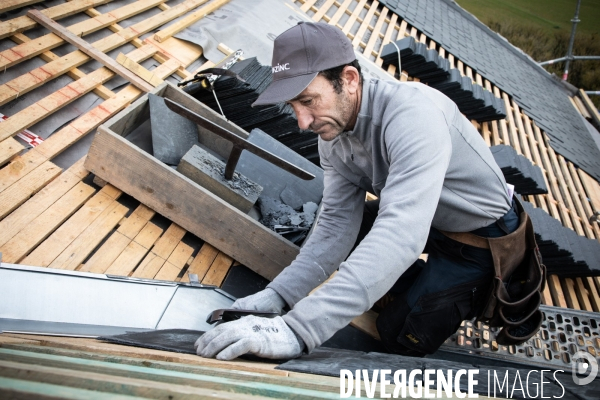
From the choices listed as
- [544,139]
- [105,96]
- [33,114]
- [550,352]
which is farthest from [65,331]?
[544,139]

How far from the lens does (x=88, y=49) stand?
3758 millimetres

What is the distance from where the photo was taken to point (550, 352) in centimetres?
296

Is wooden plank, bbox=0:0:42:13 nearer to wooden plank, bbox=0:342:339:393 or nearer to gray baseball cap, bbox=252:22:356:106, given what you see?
gray baseball cap, bbox=252:22:356:106

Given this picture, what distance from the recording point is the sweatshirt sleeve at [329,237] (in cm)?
221

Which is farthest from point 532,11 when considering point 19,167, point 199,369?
point 199,369

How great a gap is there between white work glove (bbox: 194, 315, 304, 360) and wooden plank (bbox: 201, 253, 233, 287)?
1.07 m

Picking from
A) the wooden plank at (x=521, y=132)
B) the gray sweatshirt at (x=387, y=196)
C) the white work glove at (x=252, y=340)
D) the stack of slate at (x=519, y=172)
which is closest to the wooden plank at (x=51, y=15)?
the gray sweatshirt at (x=387, y=196)

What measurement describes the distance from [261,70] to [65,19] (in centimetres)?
164

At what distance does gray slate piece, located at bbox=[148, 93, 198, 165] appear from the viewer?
3043mm

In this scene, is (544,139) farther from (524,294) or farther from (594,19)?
(594,19)

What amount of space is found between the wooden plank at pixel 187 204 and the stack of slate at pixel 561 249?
193 cm

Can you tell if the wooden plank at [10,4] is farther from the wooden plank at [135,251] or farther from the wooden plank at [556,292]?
the wooden plank at [556,292]

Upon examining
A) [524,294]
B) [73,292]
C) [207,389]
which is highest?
[207,389]

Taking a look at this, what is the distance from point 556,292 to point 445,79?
105 inches
